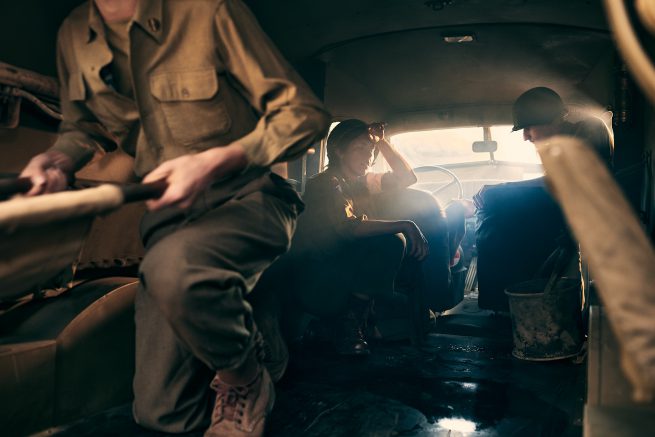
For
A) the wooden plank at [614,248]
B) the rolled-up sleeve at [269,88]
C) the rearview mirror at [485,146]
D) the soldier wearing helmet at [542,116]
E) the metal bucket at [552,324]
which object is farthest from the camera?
the rearview mirror at [485,146]

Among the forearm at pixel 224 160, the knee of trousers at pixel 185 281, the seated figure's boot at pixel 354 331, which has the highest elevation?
the forearm at pixel 224 160

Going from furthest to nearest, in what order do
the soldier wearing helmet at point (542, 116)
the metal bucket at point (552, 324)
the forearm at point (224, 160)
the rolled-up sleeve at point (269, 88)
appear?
the soldier wearing helmet at point (542, 116), the metal bucket at point (552, 324), the rolled-up sleeve at point (269, 88), the forearm at point (224, 160)

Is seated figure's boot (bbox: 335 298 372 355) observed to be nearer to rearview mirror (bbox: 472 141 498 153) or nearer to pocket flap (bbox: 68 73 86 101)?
pocket flap (bbox: 68 73 86 101)

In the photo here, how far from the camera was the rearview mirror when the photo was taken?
466cm

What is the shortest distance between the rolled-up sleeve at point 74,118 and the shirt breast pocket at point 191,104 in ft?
1.01

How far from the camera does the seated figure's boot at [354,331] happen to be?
2.82m

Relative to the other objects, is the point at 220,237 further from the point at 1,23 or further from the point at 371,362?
the point at 371,362

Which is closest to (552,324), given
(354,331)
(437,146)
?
(354,331)

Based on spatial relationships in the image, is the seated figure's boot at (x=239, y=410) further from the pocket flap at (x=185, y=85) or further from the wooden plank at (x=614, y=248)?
the wooden plank at (x=614, y=248)

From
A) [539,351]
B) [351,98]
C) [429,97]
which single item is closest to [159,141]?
[539,351]

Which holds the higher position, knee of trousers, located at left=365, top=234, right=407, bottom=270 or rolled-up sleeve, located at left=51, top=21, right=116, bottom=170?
rolled-up sleeve, located at left=51, top=21, right=116, bottom=170

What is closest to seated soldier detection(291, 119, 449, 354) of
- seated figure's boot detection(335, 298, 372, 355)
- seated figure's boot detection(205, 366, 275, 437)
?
seated figure's boot detection(335, 298, 372, 355)

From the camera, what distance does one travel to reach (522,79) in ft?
13.5

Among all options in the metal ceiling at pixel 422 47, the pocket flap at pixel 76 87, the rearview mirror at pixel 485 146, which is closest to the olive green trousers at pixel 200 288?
the pocket flap at pixel 76 87
